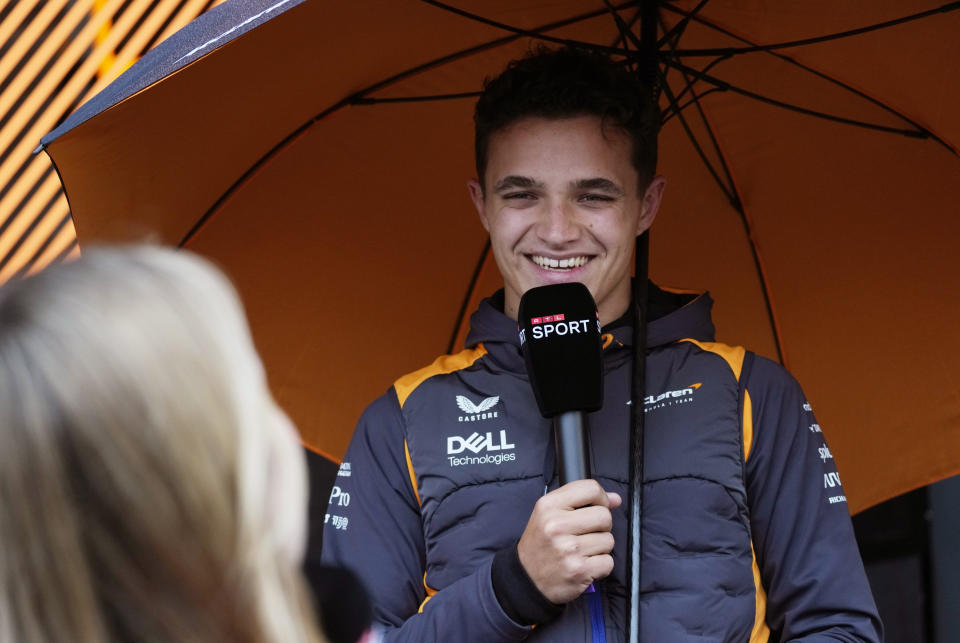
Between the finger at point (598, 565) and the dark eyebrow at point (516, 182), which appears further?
the dark eyebrow at point (516, 182)

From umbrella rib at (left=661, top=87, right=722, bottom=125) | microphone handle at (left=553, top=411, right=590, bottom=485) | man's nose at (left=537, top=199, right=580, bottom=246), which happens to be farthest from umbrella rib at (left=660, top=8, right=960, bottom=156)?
microphone handle at (left=553, top=411, right=590, bottom=485)

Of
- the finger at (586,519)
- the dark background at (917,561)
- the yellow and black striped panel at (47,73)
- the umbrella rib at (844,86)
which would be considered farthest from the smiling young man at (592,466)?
the yellow and black striped panel at (47,73)

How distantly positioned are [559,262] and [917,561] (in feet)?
6.72

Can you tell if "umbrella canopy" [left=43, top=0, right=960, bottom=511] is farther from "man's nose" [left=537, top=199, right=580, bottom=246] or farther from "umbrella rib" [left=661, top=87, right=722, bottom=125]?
"man's nose" [left=537, top=199, right=580, bottom=246]

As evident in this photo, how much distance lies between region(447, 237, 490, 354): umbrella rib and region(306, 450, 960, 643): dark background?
5.42 ft

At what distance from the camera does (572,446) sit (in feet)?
→ 6.46

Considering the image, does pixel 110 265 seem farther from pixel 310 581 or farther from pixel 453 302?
pixel 453 302

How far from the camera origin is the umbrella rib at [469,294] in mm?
3053

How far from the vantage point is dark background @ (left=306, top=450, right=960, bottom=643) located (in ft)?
12.6

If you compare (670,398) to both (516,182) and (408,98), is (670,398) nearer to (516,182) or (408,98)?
(516,182)

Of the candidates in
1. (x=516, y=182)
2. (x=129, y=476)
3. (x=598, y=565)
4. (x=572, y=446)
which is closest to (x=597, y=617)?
(x=598, y=565)

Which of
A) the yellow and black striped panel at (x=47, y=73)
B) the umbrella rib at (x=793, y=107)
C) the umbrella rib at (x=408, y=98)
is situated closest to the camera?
the umbrella rib at (x=793, y=107)

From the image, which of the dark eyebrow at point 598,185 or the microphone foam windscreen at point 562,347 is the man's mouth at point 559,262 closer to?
the dark eyebrow at point 598,185

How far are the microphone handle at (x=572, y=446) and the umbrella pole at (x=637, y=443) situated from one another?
0.27m
